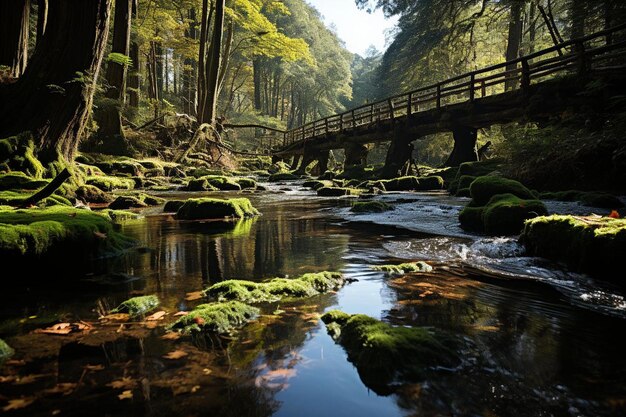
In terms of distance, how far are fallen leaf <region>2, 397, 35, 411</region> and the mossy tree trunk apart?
8.43 metres

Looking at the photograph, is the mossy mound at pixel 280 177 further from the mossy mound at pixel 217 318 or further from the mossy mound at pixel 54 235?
the mossy mound at pixel 217 318

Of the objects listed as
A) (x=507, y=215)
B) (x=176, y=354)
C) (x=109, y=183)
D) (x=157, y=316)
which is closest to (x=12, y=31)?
(x=109, y=183)

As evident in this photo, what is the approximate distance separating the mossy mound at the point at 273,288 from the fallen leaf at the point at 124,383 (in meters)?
1.20

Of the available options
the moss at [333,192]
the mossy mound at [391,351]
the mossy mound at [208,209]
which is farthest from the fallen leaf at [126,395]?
the moss at [333,192]

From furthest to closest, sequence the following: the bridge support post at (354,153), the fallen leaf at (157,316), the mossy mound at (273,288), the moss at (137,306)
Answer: the bridge support post at (354,153) → the mossy mound at (273,288) → the moss at (137,306) → the fallen leaf at (157,316)

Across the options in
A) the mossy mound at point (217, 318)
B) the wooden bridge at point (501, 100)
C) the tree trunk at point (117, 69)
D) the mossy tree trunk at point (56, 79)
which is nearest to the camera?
the mossy mound at point (217, 318)

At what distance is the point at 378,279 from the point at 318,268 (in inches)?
30.0

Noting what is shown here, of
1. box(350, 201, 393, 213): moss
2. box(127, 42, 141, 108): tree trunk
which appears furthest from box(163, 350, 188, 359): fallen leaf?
box(127, 42, 141, 108): tree trunk

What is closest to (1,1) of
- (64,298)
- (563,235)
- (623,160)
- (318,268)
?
(64,298)

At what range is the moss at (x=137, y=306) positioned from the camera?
293 cm

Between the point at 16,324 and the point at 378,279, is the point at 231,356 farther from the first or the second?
the point at 378,279

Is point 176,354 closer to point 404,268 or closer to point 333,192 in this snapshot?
point 404,268

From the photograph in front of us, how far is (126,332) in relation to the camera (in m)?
2.57

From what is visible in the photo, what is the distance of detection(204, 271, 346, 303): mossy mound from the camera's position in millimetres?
3266
